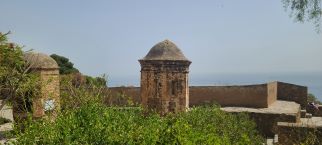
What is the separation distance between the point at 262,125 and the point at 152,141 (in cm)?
1395

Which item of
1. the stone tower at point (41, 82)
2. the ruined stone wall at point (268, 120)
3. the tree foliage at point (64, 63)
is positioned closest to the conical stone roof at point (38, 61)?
the stone tower at point (41, 82)

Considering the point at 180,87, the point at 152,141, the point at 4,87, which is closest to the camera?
the point at 152,141

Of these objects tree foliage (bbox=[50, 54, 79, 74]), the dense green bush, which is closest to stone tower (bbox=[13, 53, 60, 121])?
the dense green bush

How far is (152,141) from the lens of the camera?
6879 millimetres

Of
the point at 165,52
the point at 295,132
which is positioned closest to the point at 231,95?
the point at 165,52

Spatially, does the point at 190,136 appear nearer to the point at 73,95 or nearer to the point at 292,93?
the point at 73,95

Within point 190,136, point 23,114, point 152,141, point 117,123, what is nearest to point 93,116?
point 117,123

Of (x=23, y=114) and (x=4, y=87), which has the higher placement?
(x=4, y=87)

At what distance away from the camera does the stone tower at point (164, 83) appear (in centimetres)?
1340

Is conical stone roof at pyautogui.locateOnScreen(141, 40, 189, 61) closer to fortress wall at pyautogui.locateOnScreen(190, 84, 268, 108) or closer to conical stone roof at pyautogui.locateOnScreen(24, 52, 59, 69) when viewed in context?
conical stone roof at pyautogui.locateOnScreen(24, 52, 59, 69)

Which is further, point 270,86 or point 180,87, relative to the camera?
point 270,86

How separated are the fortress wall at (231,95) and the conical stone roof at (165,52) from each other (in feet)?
30.2

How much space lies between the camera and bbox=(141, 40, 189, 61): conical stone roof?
13578 millimetres

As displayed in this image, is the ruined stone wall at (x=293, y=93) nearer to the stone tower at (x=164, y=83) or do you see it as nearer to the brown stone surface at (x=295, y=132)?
the stone tower at (x=164, y=83)
